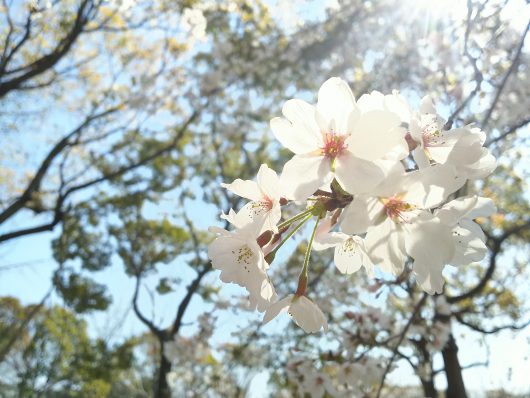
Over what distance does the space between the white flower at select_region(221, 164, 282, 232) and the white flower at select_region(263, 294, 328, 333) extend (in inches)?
7.7

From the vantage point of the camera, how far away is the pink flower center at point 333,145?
0.77 m

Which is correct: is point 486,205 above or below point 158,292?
below

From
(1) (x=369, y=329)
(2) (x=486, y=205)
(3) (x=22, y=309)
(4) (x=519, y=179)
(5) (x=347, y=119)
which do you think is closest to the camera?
(5) (x=347, y=119)

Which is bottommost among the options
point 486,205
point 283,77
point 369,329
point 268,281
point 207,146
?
point 268,281

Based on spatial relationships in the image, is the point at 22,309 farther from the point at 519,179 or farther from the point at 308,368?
the point at 519,179

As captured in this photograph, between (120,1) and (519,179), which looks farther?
(120,1)

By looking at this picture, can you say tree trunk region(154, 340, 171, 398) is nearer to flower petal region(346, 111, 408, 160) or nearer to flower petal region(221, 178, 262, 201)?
flower petal region(221, 178, 262, 201)

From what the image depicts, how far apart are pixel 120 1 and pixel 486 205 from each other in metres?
6.30

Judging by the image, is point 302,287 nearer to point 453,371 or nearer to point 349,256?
point 349,256

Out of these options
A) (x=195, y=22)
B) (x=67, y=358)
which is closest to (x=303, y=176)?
(x=195, y=22)

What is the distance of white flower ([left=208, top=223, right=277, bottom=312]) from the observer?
0.79m

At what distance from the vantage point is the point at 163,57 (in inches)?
260

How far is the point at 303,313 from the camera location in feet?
2.95

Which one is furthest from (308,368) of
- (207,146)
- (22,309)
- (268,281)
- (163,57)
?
(22,309)
